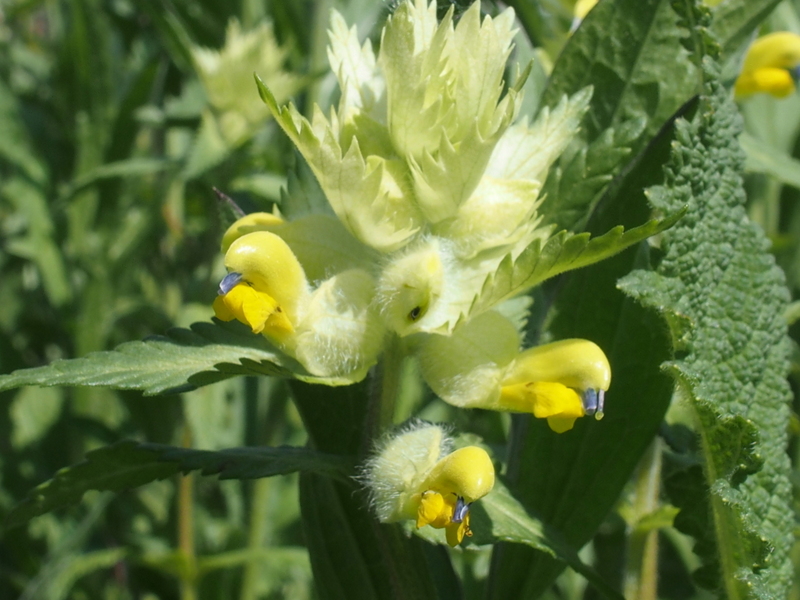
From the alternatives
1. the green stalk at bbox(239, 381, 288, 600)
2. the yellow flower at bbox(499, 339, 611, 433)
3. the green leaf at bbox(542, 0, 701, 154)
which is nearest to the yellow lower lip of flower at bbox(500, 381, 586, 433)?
the yellow flower at bbox(499, 339, 611, 433)

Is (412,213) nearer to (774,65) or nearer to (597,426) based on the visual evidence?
(597,426)

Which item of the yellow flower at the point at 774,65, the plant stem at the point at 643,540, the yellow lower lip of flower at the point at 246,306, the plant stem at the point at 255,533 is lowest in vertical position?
the plant stem at the point at 255,533

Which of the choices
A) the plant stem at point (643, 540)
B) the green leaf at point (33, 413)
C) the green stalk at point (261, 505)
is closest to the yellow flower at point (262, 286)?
the plant stem at point (643, 540)

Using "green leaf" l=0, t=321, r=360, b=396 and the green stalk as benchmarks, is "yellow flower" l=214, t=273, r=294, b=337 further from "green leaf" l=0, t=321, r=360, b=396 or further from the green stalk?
the green stalk

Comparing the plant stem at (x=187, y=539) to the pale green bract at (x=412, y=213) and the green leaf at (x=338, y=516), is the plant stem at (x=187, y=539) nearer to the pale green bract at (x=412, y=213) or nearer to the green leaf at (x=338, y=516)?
the green leaf at (x=338, y=516)

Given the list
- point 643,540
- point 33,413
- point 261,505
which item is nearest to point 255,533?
point 261,505

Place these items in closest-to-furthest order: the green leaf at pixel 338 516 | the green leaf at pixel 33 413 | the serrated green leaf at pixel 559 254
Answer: the serrated green leaf at pixel 559 254 < the green leaf at pixel 338 516 < the green leaf at pixel 33 413
